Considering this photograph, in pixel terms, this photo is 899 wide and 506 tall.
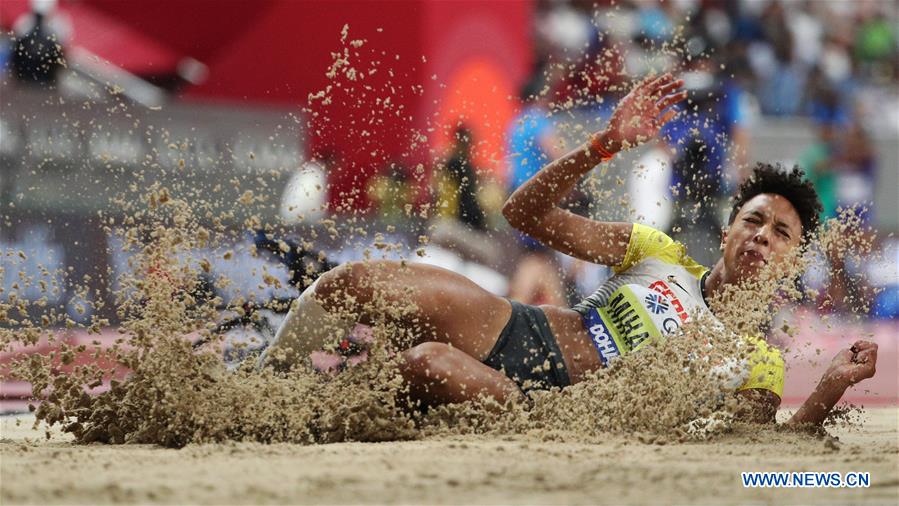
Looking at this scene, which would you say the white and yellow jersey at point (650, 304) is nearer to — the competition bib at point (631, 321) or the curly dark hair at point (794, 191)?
→ the competition bib at point (631, 321)

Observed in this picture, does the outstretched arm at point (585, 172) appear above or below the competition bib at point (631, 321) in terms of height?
above

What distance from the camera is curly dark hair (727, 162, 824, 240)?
3908 mm

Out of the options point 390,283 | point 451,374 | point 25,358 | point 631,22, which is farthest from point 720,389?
point 631,22

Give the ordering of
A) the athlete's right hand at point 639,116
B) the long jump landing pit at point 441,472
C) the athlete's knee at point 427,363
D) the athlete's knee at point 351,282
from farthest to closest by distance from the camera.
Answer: the athlete's right hand at point 639,116 < the athlete's knee at point 351,282 < the athlete's knee at point 427,363 < the long jump landing pit at point 441,472

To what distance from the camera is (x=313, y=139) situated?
22.4ft

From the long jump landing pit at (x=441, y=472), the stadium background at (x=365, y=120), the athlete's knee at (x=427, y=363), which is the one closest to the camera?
the long jump landing pit at (x=441, y=472)

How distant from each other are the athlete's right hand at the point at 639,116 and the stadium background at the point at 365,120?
1.31 meters

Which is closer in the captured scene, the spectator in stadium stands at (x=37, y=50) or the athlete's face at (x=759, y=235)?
the athlete's face at (x=759, y=235)

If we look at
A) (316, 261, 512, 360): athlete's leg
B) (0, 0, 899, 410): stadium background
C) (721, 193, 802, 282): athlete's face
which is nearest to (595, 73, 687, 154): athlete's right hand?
(721, 193, 802, 282): athlete's face

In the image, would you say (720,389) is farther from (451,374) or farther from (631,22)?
(631,22)

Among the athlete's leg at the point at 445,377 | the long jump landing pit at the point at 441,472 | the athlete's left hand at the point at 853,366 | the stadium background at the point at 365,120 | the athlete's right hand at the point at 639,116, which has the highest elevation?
the stadium background at the point at 365,120

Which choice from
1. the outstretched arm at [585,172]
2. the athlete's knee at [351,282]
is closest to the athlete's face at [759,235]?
the outstretched arm at [585,172]

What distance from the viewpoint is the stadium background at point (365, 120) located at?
6.41m

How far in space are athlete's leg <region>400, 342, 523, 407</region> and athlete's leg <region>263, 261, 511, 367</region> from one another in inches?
5.8
